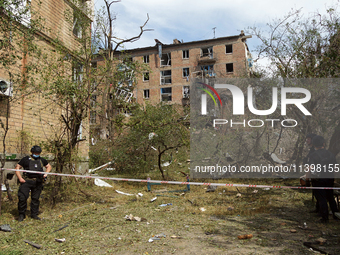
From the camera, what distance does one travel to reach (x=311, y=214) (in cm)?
643

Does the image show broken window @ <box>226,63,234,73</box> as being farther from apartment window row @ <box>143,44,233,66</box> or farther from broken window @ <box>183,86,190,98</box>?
broken window @ <box>183,86,190,98</box>

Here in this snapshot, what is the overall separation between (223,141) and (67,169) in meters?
7.56

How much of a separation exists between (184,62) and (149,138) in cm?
2490

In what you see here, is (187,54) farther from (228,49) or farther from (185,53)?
(228,49)

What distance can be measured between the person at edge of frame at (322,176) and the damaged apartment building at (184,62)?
88.8 feet

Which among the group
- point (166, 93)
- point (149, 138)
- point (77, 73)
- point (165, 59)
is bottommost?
point (149, 138)

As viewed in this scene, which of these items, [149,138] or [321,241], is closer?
[321,241]

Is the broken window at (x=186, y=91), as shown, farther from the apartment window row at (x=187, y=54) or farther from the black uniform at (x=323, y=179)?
the black uniform at (x=323, y=179)

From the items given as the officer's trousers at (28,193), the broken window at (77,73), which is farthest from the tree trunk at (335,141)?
the officer's trousers at (28,193)

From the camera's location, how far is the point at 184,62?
35.1 meters

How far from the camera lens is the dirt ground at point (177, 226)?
4359 millimetres

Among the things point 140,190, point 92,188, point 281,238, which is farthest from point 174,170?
point 281,238

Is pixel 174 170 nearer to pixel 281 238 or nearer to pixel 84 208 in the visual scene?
pixel 84 208

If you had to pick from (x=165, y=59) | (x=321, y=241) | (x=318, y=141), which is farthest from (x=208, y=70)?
(x=321, y=241)
